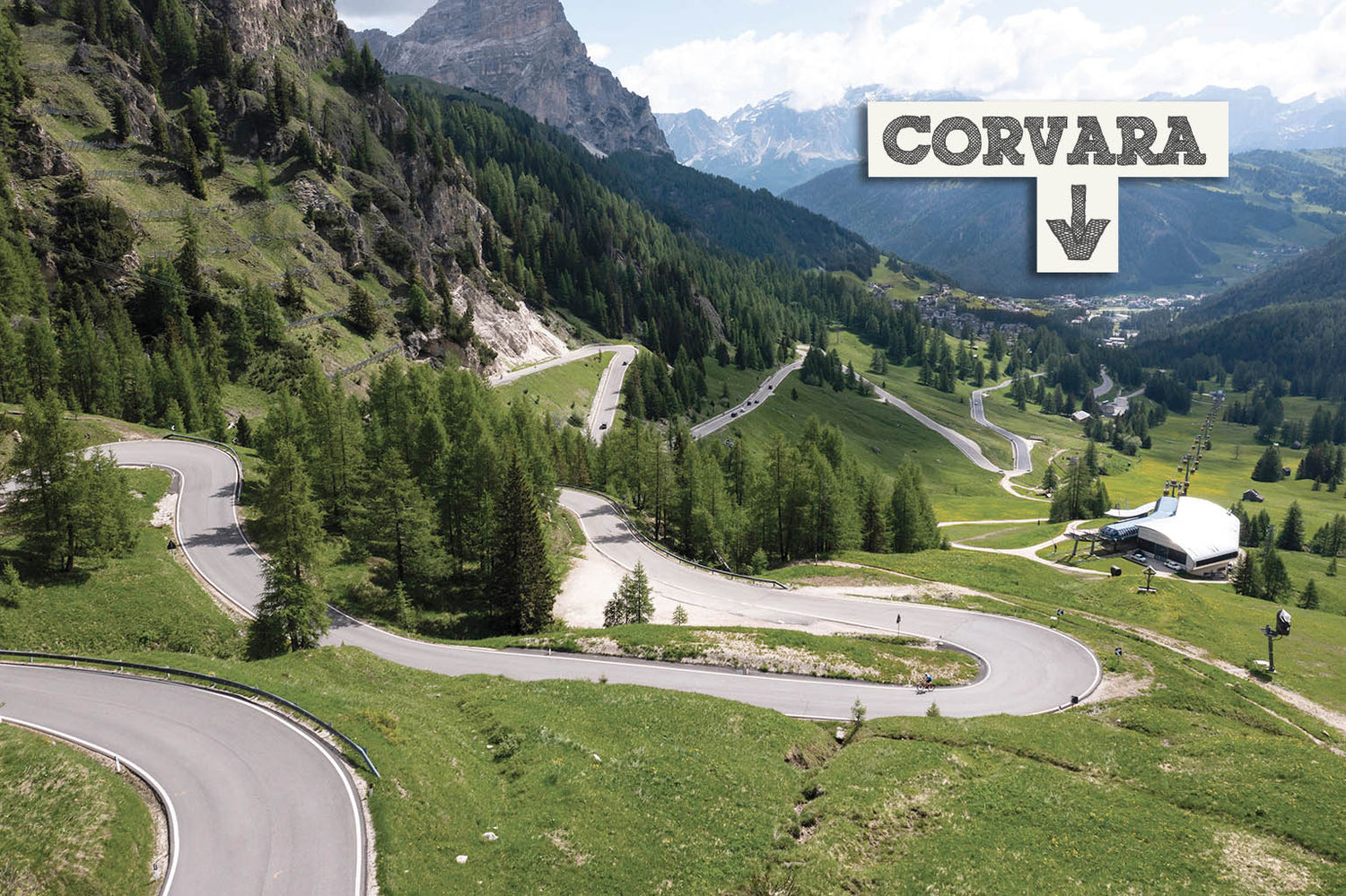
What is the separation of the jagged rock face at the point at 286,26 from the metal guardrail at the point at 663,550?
124 meters

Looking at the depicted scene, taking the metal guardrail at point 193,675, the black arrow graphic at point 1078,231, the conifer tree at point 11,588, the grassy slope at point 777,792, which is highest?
the black arrow graphic at point 1078,231

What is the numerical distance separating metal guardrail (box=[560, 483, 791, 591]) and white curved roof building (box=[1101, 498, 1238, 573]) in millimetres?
67933

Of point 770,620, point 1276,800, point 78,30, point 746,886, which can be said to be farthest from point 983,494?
point 78,30

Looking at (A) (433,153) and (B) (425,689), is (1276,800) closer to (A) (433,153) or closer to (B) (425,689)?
(B) (425,689)

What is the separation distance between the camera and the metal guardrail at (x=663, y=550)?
191ft

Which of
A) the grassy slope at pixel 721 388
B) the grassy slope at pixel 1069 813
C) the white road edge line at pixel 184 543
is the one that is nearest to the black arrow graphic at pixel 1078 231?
the grassy slope at pixel 1069 813

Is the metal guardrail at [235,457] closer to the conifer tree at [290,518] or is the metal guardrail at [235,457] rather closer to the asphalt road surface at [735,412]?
the conifer tree at [290,518]

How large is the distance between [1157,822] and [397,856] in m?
23.0

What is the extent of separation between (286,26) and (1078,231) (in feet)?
600

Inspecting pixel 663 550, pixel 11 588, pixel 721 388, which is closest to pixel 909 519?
pixel 663 550

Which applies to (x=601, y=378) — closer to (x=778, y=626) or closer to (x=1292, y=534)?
(x=778, y=626)

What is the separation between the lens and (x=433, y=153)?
16875 centimetres

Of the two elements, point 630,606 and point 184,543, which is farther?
point 630,606

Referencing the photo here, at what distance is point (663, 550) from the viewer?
68.4 meters
